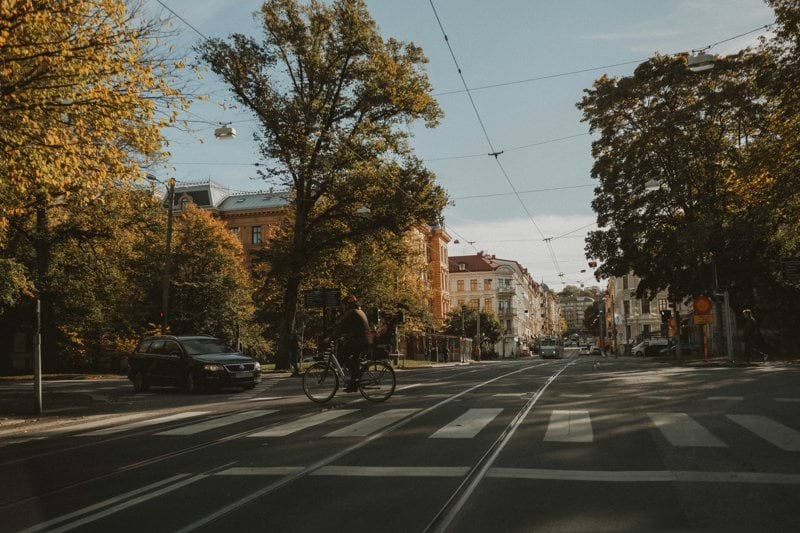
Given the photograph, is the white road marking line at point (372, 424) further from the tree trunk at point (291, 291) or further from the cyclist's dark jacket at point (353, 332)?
the tree trunk at point (291, 291)

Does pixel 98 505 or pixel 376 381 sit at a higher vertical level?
pixel 376 381

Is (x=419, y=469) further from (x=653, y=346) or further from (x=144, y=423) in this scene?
(x=653, y=346)

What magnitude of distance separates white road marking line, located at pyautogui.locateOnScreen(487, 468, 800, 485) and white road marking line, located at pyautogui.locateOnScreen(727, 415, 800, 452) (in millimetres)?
1535

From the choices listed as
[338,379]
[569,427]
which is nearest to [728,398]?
[569,427]

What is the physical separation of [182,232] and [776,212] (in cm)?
3572

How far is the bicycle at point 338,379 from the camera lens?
39.9 ft

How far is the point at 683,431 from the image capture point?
26.2ft

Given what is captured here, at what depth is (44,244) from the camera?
30359 millimetres

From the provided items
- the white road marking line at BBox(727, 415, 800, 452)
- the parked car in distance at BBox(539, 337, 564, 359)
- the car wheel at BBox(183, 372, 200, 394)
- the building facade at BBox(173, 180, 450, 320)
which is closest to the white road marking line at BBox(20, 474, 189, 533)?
the white road marking line at BBox(727, 415, 800, 452)

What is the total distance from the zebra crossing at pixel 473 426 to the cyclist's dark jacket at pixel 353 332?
159cm

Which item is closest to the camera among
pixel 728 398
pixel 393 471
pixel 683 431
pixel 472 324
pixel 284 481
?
pixel 284 481

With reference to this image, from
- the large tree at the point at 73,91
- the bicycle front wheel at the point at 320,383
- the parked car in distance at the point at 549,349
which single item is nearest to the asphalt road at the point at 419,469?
the bicycle front wheel at the point at 320,383

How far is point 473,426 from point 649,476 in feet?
10.4

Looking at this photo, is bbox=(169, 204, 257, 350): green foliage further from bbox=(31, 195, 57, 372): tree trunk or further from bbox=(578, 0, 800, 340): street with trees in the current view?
bbox=(578, 0, 800, 340): street with trees
